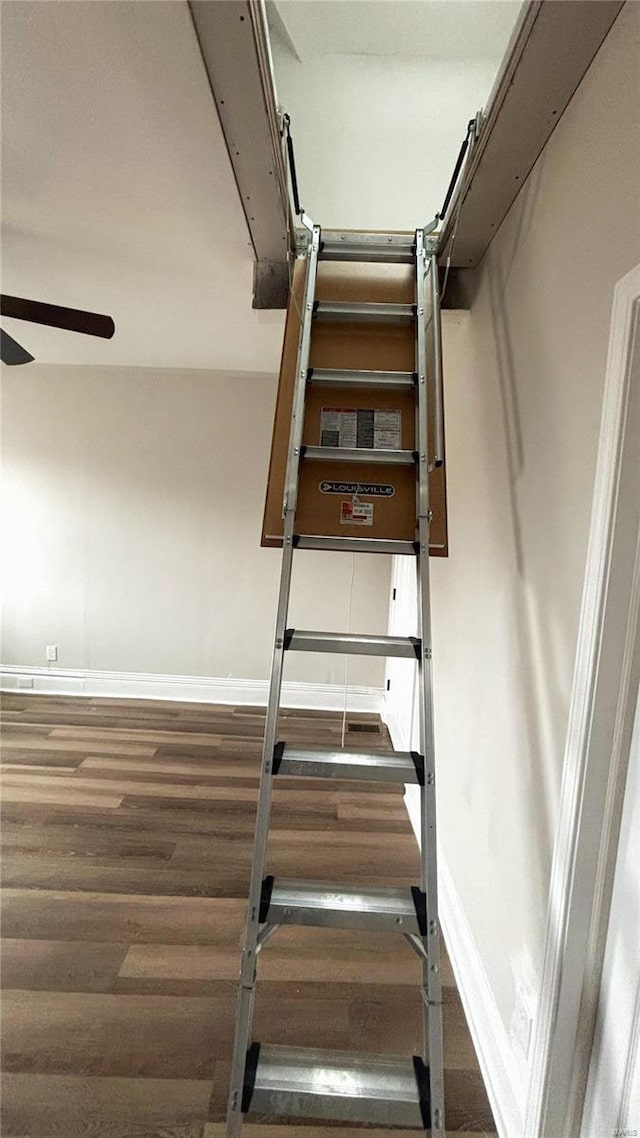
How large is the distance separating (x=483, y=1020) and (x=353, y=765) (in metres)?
0.99

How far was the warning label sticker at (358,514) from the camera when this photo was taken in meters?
1.90

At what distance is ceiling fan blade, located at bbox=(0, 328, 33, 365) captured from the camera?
8.00 ft

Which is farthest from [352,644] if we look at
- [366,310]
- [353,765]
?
[366,310]

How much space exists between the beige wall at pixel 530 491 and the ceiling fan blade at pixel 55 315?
53.3 inches

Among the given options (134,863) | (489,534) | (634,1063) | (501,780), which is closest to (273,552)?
(134,863)

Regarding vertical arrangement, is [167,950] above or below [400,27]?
below

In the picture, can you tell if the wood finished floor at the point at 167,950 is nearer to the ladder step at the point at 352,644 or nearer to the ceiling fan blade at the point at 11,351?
the ladder step at the point at 352,644

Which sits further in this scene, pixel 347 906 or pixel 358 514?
pixel 358 514

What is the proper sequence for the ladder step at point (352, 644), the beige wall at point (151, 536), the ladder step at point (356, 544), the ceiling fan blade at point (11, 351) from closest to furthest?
the ladder step at point (352, 644) < the ladder step at point (356, 544) < the ceiling fan blade at point (11, 351) < the beige wall at point (151, 536)

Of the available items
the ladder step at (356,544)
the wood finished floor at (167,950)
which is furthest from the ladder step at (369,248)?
the wood finished floor at (167,950)

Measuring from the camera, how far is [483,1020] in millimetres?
1806

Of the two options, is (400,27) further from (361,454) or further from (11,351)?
(11,351)

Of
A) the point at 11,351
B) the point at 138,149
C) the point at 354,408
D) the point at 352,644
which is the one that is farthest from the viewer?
the point at 11,351

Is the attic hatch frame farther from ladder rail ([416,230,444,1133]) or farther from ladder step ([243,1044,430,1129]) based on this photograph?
ladder step ([243,1044,430,1129])
